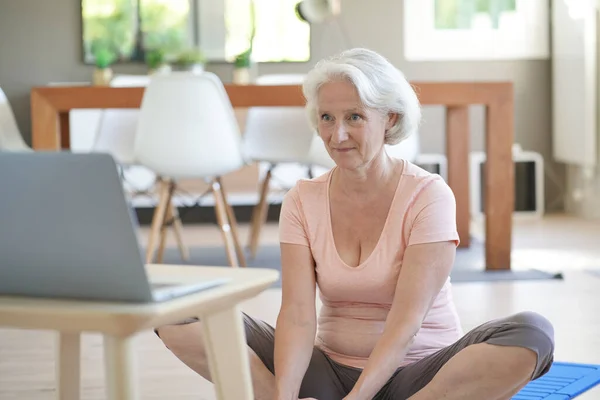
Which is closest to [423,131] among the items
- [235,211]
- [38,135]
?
[235,211]

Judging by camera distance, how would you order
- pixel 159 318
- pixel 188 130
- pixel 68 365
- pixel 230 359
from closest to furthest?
pixel 159 318
pixel 230 359
pixel 68 365
pixel 188 130

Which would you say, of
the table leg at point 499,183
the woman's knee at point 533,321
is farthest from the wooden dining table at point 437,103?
the woman's knee at point 533,321

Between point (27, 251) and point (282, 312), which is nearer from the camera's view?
point (27, 251)

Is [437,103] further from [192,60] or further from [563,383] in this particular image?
[563,383]

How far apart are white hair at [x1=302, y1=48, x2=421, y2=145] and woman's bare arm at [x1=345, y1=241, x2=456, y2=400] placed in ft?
0.86

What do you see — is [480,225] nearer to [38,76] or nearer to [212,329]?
[38,76]

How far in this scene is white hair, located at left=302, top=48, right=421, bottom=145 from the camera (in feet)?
6.46

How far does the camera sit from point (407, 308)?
1915 millimetres

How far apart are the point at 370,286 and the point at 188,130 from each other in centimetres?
250

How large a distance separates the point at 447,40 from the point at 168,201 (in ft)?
9.19

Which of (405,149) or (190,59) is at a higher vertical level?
(190,59)

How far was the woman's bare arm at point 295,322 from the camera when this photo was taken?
1.96 meters

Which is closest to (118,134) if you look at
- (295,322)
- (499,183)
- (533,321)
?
(499,183)

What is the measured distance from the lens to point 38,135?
4.55 m
